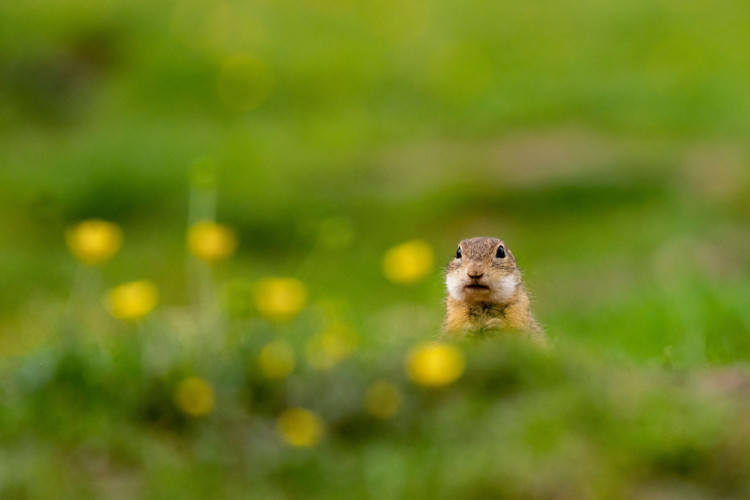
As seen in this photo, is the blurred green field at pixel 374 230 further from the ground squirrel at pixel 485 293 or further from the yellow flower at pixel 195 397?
the ground squirrel at pixel 485 293

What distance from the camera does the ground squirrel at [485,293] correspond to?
554 cm

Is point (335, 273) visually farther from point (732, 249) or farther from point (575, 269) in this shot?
point (732, 249)

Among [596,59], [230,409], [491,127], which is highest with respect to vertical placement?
[596,59]

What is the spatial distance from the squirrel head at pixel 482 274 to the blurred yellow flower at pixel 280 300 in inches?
27.2

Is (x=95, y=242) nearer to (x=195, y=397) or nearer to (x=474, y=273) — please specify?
(x=195, y=397)

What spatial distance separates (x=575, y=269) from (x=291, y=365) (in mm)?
8539

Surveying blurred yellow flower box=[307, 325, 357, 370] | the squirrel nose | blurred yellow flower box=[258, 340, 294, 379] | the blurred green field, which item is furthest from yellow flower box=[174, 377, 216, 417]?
the squirrel nose

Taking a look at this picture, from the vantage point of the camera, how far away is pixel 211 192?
55.2ft

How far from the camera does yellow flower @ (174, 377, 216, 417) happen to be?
208 inches

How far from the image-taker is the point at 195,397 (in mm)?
5320

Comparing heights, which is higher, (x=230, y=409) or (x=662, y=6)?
(x=662, y=6)

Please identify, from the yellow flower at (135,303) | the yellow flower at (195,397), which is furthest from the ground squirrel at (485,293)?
the yellow flower at (135,303)

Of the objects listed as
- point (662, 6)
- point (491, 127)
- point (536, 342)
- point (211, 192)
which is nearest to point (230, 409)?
point (536, 342)

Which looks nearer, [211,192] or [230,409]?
[230,409]
